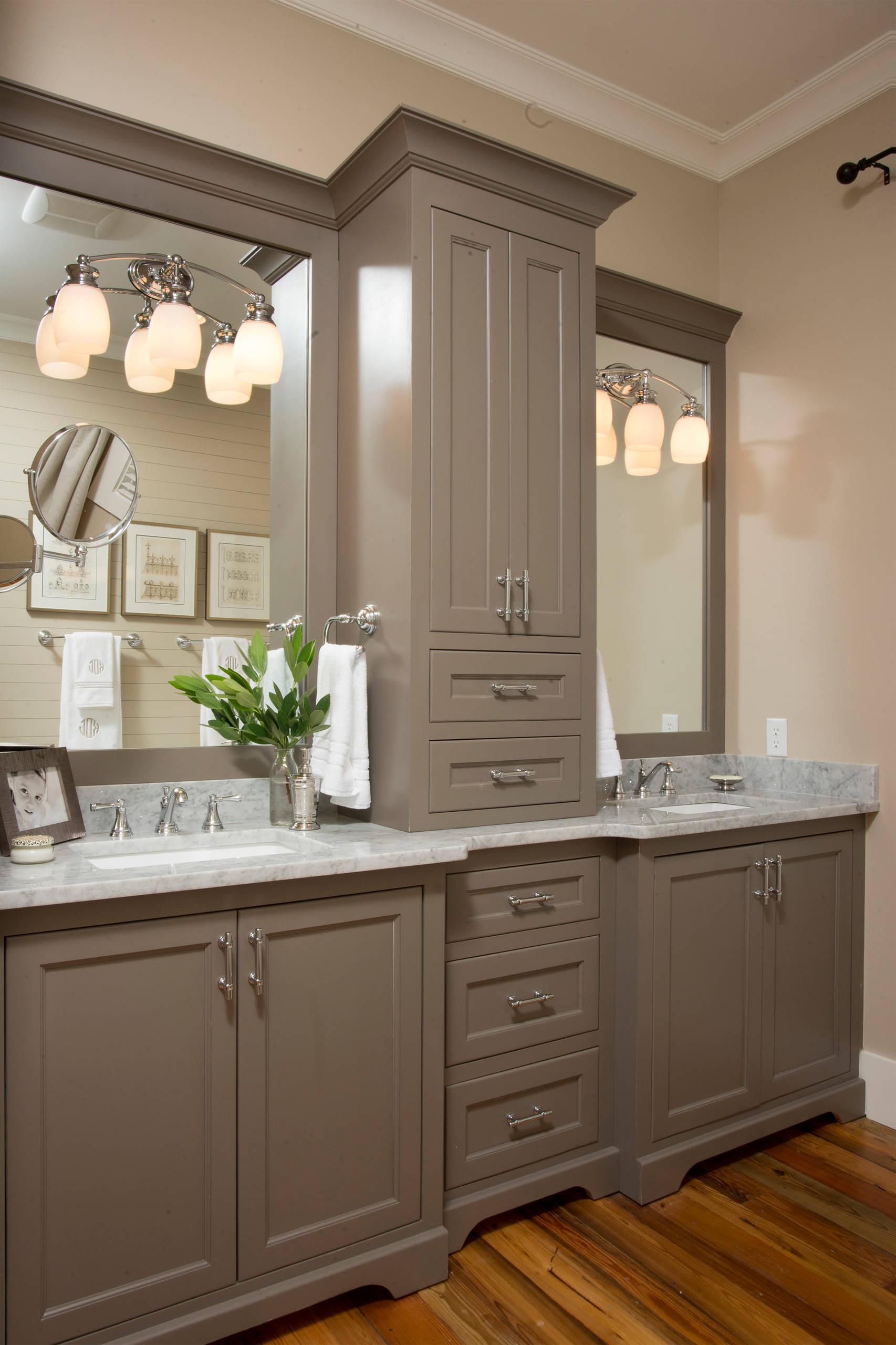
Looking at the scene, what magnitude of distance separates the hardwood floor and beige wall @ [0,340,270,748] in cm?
124

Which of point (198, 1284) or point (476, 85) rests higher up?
point (476, 85)

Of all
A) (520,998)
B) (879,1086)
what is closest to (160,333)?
Answer: (520,998)

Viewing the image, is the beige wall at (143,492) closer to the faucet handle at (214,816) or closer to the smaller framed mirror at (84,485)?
the smaller framed mirror at (84,485)

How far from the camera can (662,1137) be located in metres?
2.12

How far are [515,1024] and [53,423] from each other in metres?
1.63

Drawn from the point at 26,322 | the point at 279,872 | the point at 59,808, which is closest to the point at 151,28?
the point at 26,322

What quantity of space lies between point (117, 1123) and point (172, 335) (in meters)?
Answer: 1.56

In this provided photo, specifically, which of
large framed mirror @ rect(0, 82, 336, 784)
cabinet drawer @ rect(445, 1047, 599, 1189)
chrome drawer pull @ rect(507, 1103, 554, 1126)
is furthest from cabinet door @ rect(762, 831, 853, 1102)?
large framed mirror @ rect(0, 82, 336, 784)

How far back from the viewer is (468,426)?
206 centimetres

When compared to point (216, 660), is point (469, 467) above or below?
above

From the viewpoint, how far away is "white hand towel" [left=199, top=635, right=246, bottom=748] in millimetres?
2078

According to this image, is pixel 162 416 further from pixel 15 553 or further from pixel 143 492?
pixel 15 553

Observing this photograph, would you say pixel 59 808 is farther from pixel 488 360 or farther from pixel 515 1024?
pixel 488 360

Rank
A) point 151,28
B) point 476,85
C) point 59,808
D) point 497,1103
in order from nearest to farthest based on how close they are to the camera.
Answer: point 59,808, point 497,1103, point 151,28, point 476,85
